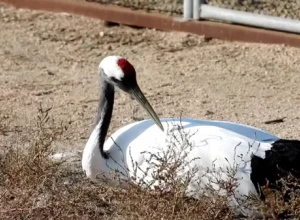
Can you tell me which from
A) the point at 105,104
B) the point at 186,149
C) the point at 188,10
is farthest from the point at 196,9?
the point at 186,149

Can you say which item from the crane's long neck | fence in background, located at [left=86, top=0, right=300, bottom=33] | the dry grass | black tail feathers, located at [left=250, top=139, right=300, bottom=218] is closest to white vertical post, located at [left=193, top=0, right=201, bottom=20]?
fence in background, located at [left=86, top=0, right=300, bottom=33]

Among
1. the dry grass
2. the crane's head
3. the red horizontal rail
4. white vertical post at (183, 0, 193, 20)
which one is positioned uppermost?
the crane's head

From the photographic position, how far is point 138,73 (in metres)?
7.02

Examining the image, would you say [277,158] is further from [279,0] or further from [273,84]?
[279,0]

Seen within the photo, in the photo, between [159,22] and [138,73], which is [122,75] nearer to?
[138,73]

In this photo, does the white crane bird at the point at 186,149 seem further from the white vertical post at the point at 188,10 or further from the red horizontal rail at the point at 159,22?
the white vertical post at the point at 188,10

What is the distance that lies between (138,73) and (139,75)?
0.04m

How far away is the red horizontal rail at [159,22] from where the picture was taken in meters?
7.53

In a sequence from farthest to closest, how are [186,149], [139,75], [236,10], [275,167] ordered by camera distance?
[236,10], [139,75], [186,149], [275,167]

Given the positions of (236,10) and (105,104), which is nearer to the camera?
(105,104)

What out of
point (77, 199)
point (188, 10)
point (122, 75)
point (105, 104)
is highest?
point (122, 75)

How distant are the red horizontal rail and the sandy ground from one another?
0.22 ft

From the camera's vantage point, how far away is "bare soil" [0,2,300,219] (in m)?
6.16

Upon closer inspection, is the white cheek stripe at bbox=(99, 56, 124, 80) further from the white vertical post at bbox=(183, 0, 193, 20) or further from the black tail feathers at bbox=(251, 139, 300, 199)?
the white vertical post at bbox=(183, 0, 193, 20)
